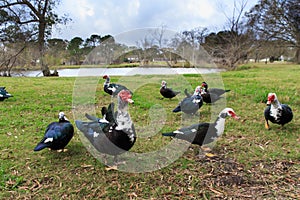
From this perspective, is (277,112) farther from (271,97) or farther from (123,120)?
(123,120)

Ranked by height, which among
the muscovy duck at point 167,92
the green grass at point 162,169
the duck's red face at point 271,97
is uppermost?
the duck's red face at point 271,97

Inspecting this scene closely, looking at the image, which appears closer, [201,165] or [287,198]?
[287,198]


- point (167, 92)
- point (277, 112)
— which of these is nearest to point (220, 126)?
point (277, 112)

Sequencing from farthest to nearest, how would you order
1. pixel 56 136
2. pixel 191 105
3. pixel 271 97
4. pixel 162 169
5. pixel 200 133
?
pixel 191 105 < pixel 271 97 < pixel 200 133 < pixel 56 136 < pixel 162 169

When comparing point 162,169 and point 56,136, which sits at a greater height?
point 56,136

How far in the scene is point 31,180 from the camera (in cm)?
264

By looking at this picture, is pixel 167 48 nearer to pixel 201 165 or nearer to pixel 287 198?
pixel 201 165

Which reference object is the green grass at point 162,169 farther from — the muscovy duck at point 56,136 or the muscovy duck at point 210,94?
the muscovy duck at point 210,94

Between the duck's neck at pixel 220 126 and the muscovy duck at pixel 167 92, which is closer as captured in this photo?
the duck's neck at pixel 220 126

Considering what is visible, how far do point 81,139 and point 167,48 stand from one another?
2193 mm

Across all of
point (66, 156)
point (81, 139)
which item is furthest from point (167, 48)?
point (66, 156)

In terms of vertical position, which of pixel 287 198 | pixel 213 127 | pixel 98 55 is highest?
pixel 98 55

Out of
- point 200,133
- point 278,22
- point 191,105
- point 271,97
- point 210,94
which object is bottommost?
point 200,133

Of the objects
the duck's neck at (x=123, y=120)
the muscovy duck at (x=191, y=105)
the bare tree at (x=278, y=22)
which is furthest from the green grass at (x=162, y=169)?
the bare tree at (x=278, y=22)
